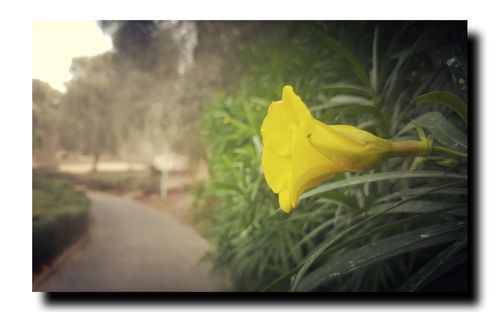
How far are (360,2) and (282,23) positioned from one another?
0.24 metres

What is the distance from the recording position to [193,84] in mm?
1417

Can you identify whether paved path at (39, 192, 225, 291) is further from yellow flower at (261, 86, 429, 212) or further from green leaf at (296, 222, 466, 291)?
yellow flower at (261, 86, 429, 212)

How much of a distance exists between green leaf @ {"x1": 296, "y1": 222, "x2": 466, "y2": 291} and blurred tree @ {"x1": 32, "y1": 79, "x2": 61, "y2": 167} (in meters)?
0.93

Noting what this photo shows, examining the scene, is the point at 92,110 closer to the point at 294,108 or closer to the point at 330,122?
the point at 330,122

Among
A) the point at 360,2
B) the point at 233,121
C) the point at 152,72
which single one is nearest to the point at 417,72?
the point at 360,2

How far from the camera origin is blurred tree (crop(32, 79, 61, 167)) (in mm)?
1359

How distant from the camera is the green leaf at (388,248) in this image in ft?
2.71

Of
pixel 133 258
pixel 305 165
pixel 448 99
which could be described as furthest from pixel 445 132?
pixel 133 258

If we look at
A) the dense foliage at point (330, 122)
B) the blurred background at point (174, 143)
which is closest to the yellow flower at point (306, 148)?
the dense foliage at point (330, 122)

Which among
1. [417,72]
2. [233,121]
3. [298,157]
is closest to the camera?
[298,157]

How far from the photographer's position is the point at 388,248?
2.73 ft

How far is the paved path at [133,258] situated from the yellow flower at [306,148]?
83 centimetres

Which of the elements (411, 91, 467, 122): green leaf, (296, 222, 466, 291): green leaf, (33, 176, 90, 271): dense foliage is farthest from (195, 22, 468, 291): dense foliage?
(33, 176, 90, 271): dense foliage
